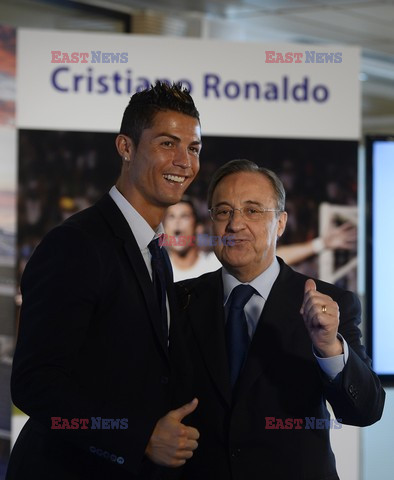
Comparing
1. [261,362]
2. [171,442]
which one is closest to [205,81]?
[261,362]

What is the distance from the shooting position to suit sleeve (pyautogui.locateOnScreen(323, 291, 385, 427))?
2.10 metres

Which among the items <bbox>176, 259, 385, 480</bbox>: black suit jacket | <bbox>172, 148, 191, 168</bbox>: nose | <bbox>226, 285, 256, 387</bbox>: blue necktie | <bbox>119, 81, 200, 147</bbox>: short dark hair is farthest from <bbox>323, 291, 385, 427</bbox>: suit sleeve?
<bbox>119, 81, 200, 147</bbox>: short dark hair

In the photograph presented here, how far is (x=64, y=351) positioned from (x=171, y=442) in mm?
333

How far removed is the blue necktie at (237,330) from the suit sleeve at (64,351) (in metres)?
0.33

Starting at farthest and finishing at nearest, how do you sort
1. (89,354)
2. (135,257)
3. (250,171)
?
(250,171) < (135,257) < (89,354)

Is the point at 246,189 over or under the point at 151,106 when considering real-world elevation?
under

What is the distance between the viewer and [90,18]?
21.2 feet

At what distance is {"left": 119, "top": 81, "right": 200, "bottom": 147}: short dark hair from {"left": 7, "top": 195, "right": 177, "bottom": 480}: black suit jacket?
222mm

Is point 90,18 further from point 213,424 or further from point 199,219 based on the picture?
point 213,424

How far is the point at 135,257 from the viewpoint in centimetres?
217

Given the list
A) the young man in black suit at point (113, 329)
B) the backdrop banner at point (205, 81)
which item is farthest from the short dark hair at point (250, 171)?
the backdrop banner at point (205, 81)

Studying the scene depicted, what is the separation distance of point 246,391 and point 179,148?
68 cm

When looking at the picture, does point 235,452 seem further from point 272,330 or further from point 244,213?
point 244,213

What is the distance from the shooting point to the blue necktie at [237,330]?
2.27m
